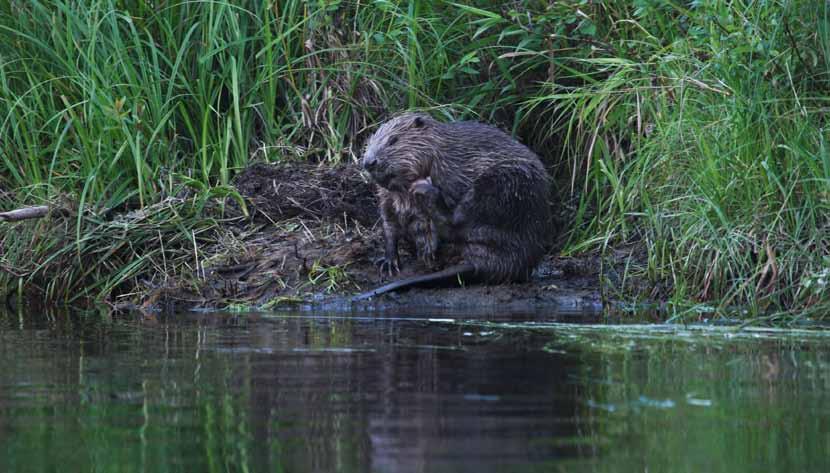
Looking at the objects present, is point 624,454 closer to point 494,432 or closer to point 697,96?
point 494,432

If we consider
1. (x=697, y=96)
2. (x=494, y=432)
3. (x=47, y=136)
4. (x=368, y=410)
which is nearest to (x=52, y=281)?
(x=47, y=136)

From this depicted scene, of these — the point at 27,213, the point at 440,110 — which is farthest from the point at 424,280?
the point at 27,213

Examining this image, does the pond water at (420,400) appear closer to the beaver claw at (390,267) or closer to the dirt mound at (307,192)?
the beaver claw at (390,267)

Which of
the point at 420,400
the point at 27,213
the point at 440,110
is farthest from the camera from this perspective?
the point at 440,110

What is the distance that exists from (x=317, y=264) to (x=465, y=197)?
0.79 m

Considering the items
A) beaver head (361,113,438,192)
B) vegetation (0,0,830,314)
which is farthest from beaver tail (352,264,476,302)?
vegetation (0,0,830,314)

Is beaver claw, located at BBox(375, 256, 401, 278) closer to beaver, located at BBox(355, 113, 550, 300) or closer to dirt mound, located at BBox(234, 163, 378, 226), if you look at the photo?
beaver, located at BBox(355, 113, 550, 300)

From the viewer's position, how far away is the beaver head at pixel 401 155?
6113 mm

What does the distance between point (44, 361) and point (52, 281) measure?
2.36 m

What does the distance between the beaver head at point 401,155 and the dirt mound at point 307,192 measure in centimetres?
48

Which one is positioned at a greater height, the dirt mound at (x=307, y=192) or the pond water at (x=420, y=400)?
the dirt mound at (x=307, y=192)

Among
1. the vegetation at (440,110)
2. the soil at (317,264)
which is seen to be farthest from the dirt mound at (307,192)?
the vegetation at (440,110)

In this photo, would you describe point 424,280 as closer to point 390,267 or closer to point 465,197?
point 390,267

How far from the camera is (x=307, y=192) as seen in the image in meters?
6.59
